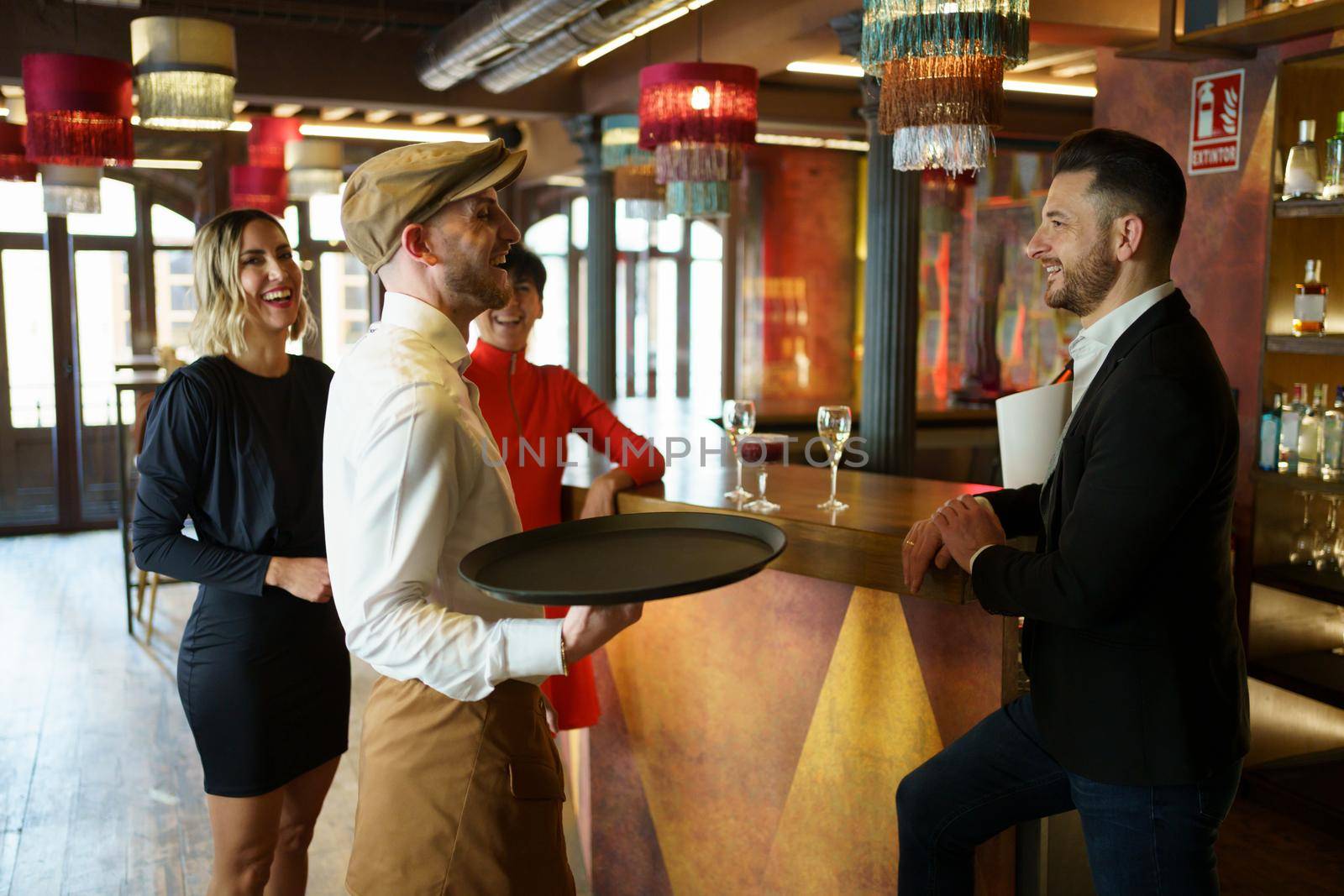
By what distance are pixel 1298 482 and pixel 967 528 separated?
91.9 inches

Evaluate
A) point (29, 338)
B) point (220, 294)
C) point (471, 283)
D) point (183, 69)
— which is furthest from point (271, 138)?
point (471, 283)

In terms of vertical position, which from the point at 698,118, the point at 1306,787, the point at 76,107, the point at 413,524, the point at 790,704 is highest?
the point at 76,107

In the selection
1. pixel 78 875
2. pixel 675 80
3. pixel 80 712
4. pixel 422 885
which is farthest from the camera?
pixel 80 712

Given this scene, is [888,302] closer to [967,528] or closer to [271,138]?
[967,528]

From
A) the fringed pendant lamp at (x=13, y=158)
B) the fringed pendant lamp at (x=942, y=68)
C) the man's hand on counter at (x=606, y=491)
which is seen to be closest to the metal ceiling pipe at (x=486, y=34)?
the fringed pendant lamp at (x=942, y=68)

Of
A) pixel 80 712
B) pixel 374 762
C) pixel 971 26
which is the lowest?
pixel 80 712

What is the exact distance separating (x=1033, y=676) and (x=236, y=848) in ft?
5.19

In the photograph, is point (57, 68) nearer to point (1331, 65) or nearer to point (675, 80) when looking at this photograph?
point (675, 80)

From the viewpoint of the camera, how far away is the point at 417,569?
1.46 meters

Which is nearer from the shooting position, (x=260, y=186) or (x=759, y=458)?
(x=759, y=458)

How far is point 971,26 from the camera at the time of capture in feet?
8.57

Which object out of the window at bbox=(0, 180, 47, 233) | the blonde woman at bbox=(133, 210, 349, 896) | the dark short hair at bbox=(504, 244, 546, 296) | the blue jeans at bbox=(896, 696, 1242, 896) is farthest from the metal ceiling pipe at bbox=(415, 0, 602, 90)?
the window at bbox=(0, 180, 47, 233)

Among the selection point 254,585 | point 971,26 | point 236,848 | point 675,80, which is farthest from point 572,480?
point 675,80

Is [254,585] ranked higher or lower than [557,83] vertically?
lower
